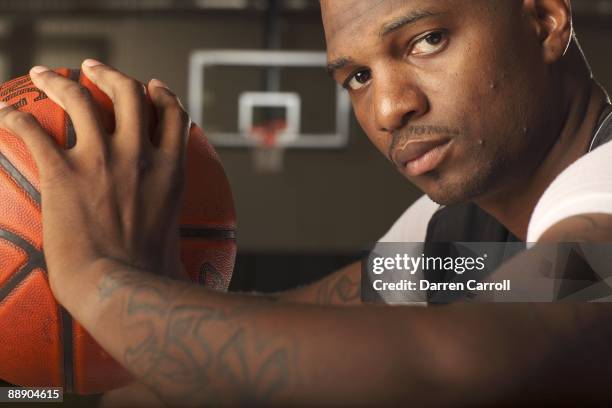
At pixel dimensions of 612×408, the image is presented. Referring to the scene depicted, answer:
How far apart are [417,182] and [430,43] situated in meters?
0.18

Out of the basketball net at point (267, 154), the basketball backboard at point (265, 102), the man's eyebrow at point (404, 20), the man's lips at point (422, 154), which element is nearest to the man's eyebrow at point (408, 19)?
the man's eyebrow at point (404, 20)

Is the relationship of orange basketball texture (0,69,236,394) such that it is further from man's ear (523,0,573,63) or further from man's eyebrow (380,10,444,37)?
man's ear (523,0,573,63)

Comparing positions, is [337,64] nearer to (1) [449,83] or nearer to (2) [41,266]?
(1) [449,83]

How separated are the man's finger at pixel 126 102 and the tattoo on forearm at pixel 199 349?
0.59 ft

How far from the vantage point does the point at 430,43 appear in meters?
0.88

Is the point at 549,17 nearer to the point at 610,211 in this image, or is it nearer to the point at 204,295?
the point at 610,211

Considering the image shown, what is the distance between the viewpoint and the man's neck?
979 mm

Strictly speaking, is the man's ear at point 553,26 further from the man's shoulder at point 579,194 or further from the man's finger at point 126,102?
the man's finger at point 126,102

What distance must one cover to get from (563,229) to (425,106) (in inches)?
10.1

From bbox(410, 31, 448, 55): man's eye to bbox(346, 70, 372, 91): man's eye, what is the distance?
86 mm

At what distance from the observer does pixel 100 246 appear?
2.35ft

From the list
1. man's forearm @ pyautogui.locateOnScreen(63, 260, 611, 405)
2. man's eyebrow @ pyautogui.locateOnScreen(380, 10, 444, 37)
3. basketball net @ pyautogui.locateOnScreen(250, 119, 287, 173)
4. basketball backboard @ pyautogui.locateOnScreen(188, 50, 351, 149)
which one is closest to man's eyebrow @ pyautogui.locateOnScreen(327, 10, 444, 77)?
man's eyebrow @ pyautogui.locateOnScreen(380, 10, 444, 37)

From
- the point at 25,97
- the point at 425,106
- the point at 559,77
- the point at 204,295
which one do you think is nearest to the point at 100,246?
the point at 204,295

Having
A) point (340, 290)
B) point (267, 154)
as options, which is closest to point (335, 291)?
point (340, 290)
